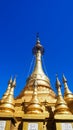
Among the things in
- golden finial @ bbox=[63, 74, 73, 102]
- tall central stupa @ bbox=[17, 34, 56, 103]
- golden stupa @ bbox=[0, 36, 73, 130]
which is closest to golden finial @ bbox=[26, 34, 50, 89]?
tall central stupa @ bbox=[17, 34, 56, 103]

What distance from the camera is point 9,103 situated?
1443 centimetres

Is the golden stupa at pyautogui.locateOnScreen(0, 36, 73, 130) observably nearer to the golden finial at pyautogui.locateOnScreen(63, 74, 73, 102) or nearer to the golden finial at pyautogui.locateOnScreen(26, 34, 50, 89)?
the golden finial at pyautogui.locateOnScreen(63, 74, 73, 102)

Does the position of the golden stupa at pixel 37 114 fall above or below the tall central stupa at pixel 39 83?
below

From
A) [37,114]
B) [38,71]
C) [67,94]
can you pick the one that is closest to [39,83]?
[38,71]

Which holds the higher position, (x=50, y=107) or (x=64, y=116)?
(x=50, y=107)

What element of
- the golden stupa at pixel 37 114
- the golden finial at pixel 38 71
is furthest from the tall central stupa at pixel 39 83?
the golden stupa at pixel 37 114

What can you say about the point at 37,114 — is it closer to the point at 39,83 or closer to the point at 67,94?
the point at 67,94

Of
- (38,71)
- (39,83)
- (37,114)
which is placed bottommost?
(37,114)

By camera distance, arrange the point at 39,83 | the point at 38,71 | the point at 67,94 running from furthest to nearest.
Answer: the point at 38,71 < the point at 39,83 < the point at 67,94

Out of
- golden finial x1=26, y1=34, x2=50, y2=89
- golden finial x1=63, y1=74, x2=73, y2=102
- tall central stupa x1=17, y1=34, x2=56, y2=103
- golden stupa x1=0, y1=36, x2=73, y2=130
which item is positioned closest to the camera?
golden stupa x1=0, y1=36, x2=73, y2=130

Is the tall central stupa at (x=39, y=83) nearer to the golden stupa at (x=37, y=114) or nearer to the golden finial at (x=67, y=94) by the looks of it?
the golden stupa at (x=37, y=114)

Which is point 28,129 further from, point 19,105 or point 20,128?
point 19,105

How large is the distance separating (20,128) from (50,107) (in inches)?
145

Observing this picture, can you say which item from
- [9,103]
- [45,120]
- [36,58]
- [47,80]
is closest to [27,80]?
[47,80]
